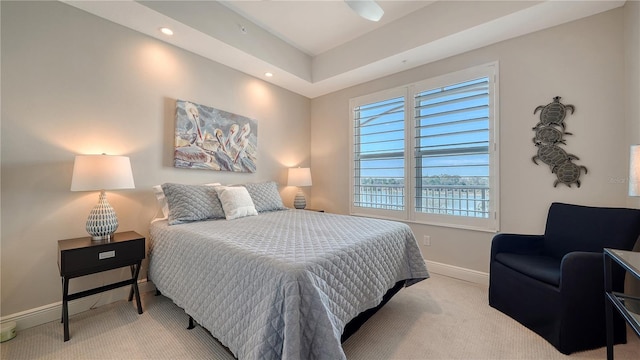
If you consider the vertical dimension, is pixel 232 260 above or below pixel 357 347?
above

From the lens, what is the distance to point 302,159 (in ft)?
14.1

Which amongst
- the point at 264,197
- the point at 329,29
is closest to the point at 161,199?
the point at 264,197

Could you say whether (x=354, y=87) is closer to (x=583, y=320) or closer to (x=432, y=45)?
(x=432, y=45)

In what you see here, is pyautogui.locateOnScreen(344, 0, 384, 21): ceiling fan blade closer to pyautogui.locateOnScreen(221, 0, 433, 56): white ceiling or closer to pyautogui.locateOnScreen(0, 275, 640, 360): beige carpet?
pyautogui.locateOnScreen(221, 0, 433, 56): white ceiling

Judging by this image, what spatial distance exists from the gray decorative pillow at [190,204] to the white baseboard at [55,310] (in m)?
0.90

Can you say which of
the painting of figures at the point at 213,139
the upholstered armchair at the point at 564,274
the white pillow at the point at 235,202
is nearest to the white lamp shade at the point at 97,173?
the painting of figures at the point at 213,139

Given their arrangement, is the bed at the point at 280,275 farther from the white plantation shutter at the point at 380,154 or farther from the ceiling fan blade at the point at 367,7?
the ceiling fan blade at the point at 367,7

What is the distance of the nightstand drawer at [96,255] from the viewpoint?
1.76m

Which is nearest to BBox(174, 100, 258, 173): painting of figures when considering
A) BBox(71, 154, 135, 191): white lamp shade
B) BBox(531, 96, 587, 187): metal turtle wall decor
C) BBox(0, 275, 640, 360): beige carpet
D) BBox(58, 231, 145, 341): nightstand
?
BBox(71, 154, 135, 191): white lamp shade

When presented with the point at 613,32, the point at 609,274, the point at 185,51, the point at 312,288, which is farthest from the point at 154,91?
the point at 613,32

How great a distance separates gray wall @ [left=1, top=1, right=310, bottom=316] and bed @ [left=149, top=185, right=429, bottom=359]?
2.11 ft

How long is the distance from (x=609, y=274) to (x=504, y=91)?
6.33ft

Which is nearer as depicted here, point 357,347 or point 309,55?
point 357,347

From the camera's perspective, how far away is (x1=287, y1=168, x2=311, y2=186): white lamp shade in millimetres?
3822
